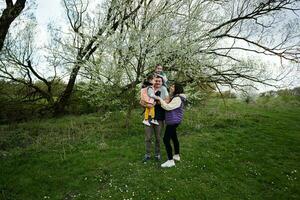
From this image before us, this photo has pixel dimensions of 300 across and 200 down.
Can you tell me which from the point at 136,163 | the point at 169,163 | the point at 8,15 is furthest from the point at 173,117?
the point at 8,15

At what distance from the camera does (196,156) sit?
10.1m

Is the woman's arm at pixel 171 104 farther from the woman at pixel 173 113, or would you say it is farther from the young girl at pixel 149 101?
the young girl at pixel 149 101

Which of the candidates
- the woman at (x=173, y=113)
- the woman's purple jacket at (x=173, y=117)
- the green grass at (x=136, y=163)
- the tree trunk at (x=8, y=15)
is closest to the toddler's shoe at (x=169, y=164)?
the woman at (x=173, y=113)

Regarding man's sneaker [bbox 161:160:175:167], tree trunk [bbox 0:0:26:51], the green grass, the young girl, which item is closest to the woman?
man's sneaker [bbox 161:160:175:167]

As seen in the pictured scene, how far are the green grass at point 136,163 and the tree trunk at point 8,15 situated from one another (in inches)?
163

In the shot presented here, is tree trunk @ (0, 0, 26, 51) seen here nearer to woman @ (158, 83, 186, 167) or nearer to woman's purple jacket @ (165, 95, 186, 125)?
woman @ (158, 83, 186, 167)

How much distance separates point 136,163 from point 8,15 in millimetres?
8654

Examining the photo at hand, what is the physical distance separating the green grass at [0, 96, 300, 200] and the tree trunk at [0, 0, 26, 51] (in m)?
4.13

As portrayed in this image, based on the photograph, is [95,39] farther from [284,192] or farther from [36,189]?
[284,192]

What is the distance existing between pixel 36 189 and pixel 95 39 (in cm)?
648

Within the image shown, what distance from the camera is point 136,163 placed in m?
9.40

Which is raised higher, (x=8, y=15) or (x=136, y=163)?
(x=8, y=15)

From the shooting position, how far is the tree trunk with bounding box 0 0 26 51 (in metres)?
13.7

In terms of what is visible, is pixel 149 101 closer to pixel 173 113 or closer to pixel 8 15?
pixel 173 113
